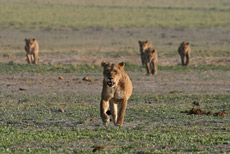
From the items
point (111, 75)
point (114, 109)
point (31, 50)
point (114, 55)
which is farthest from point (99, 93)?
point (114, 55)

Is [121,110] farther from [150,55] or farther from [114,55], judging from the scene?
[114,55]

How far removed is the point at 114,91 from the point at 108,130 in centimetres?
71

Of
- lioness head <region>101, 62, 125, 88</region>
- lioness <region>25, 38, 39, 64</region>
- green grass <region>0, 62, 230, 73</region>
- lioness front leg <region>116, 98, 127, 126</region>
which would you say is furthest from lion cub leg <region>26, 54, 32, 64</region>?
lioness head <region>101, 62, 125, 88</region>

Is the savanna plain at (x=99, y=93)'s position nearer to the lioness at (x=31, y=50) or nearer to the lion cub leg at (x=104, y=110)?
the lion cub leg at (x=104, y=110)

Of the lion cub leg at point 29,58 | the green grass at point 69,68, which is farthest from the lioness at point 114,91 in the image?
the lion cub leg at point 29,58

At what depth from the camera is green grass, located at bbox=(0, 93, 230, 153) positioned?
951 centimetres

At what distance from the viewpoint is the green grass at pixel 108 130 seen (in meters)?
9.51

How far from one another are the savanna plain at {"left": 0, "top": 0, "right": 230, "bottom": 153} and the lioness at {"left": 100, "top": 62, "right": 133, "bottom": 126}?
304 mm

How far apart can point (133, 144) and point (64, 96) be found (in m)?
8.19

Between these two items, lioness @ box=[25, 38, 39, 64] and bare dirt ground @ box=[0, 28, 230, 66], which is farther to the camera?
bare dirt ground @ box=[0, 28, 230, 66]

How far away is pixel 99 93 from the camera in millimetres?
18766

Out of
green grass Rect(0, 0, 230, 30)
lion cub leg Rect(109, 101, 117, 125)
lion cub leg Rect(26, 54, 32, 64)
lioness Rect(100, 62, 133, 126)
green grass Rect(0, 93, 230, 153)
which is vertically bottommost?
green grass Rect(0, 93, 230, 153)

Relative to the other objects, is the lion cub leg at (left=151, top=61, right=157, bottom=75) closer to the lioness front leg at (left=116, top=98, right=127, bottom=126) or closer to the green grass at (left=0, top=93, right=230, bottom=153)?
the green grass at (left=0, top=93, right=230, bottom=153)

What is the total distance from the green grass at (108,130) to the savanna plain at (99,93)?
Answer: 2 cm
